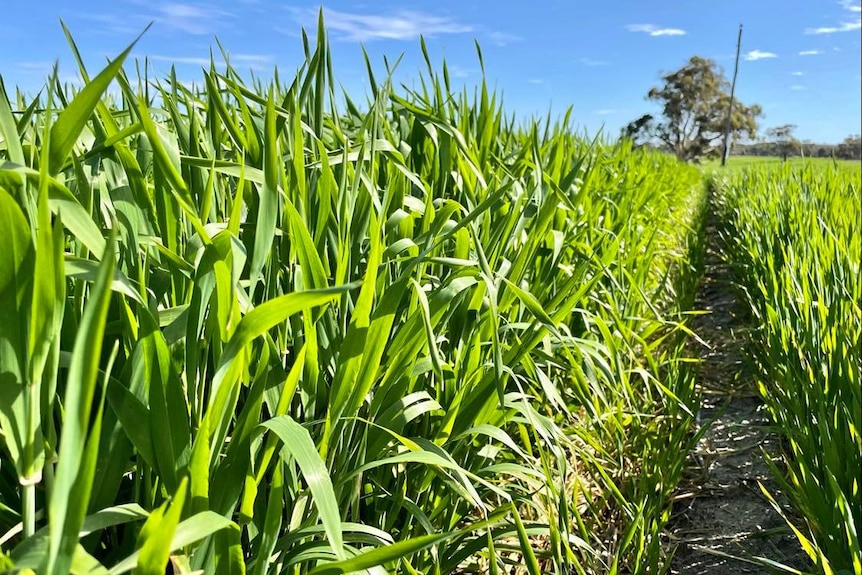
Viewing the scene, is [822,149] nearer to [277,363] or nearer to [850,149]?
[850,149]

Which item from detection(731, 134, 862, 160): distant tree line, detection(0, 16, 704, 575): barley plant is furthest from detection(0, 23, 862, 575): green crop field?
detection(731, 134, 862, 160): distant tree line

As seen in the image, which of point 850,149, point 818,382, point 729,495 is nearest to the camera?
point 818,382

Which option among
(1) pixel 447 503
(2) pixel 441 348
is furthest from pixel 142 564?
(2) pixel 441 348

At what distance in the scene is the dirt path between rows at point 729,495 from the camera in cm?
119

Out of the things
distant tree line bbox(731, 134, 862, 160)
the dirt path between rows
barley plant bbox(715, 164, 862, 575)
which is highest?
distant tree line bbox(731, 134, 862, 160)

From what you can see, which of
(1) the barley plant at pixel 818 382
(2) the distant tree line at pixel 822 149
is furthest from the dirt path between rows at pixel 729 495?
(2) the distant tree line at pixel 822 149

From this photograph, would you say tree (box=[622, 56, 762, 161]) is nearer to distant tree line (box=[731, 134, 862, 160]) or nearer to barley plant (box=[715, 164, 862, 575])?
distant tree line (box=[731, 134, 862, 160])

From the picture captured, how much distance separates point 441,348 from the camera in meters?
1.04

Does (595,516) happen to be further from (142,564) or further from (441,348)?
(142,564)

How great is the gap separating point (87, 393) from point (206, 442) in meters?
0.16

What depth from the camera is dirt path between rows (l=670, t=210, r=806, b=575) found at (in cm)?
119

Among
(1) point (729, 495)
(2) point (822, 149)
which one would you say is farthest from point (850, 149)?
(1) point (729, 495)

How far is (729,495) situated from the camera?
1413 millimetres

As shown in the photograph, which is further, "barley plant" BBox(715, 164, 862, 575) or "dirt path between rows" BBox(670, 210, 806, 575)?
"dirt path between rows" BBox(670, 210, 806, 575)
